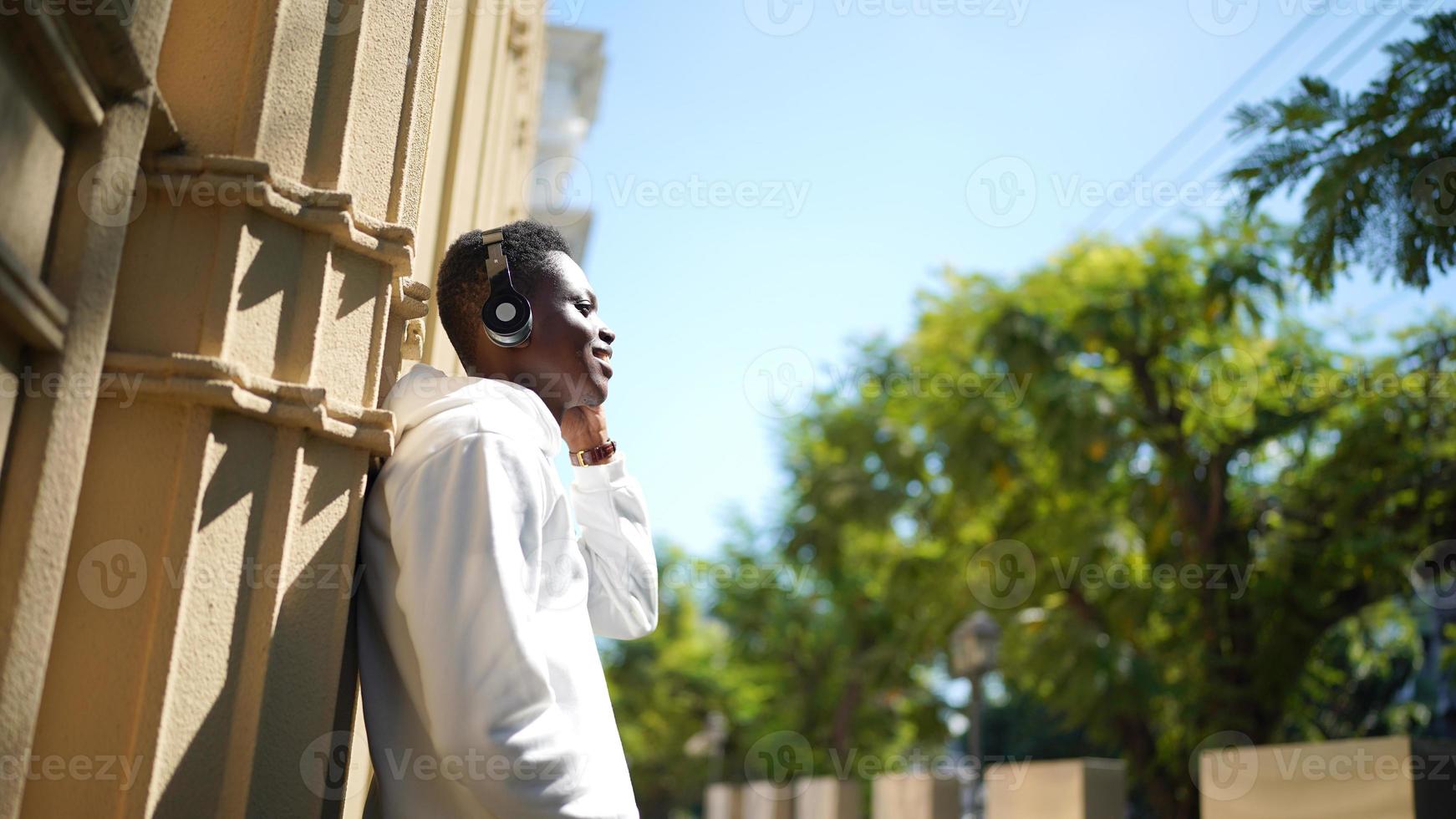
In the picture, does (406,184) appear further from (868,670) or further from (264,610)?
(868,670)

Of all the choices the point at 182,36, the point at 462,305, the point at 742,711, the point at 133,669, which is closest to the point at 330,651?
the point at 133,669

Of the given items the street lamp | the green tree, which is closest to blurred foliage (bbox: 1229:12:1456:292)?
the green tree

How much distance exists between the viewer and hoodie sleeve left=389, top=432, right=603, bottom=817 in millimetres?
2088

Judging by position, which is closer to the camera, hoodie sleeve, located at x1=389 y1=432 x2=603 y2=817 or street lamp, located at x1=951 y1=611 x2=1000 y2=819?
hoodie sleeve, located at x1=389 y1=432 x2=603 y2=817

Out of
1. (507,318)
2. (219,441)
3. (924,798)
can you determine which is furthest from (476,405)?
(924,798)

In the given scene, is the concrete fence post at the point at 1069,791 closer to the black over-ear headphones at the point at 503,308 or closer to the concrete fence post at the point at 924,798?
the concrete fence post at the point at 924,798

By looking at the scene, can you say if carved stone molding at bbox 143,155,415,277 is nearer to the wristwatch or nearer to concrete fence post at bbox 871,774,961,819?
the wristwatch

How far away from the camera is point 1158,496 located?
43.9ft

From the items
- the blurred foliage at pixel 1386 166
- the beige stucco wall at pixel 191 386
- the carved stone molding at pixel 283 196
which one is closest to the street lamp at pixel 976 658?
the blurred foliage at pixel 1386 166

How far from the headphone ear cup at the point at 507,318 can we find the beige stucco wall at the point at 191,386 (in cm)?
22

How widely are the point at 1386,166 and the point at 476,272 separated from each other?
4478mm

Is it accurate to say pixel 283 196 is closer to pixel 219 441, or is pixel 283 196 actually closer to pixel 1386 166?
pixel 219 441

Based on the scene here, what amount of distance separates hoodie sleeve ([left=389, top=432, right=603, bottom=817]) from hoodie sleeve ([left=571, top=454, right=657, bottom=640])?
0.92 meters

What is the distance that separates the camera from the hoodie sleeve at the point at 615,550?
3256 mm
